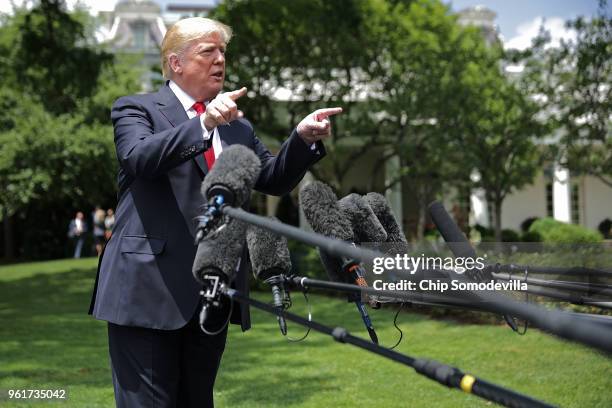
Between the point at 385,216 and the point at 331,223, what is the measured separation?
42 centimetres

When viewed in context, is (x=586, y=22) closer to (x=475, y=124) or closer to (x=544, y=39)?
(x=544, y=39)

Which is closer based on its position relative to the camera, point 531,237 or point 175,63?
point 175,63

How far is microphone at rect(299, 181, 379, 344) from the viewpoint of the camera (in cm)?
272

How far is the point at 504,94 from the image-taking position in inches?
744

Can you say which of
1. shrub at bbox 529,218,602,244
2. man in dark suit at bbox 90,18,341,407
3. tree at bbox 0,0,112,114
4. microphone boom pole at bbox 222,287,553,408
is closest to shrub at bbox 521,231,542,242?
shrub at bbox 529,218,602,244

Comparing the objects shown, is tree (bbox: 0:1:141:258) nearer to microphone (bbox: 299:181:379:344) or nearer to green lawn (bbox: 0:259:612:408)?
green lawn (bbox: 0:259:612:408)

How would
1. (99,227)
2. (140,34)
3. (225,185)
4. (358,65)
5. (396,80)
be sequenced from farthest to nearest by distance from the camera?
1. (140,34)
2. (99,227)
3. (358,65)
4. (396,80)
5. (225,185)

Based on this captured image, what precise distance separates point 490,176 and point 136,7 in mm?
35563

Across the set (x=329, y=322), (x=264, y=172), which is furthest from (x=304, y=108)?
(x=264, y=172)

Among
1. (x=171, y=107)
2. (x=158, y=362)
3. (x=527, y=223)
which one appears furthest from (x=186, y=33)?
(x=527, y=223)

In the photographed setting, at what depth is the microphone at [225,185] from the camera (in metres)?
2.35

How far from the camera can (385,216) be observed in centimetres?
311

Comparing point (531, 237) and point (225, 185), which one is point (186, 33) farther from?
point (531, 237)

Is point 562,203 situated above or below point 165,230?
above
